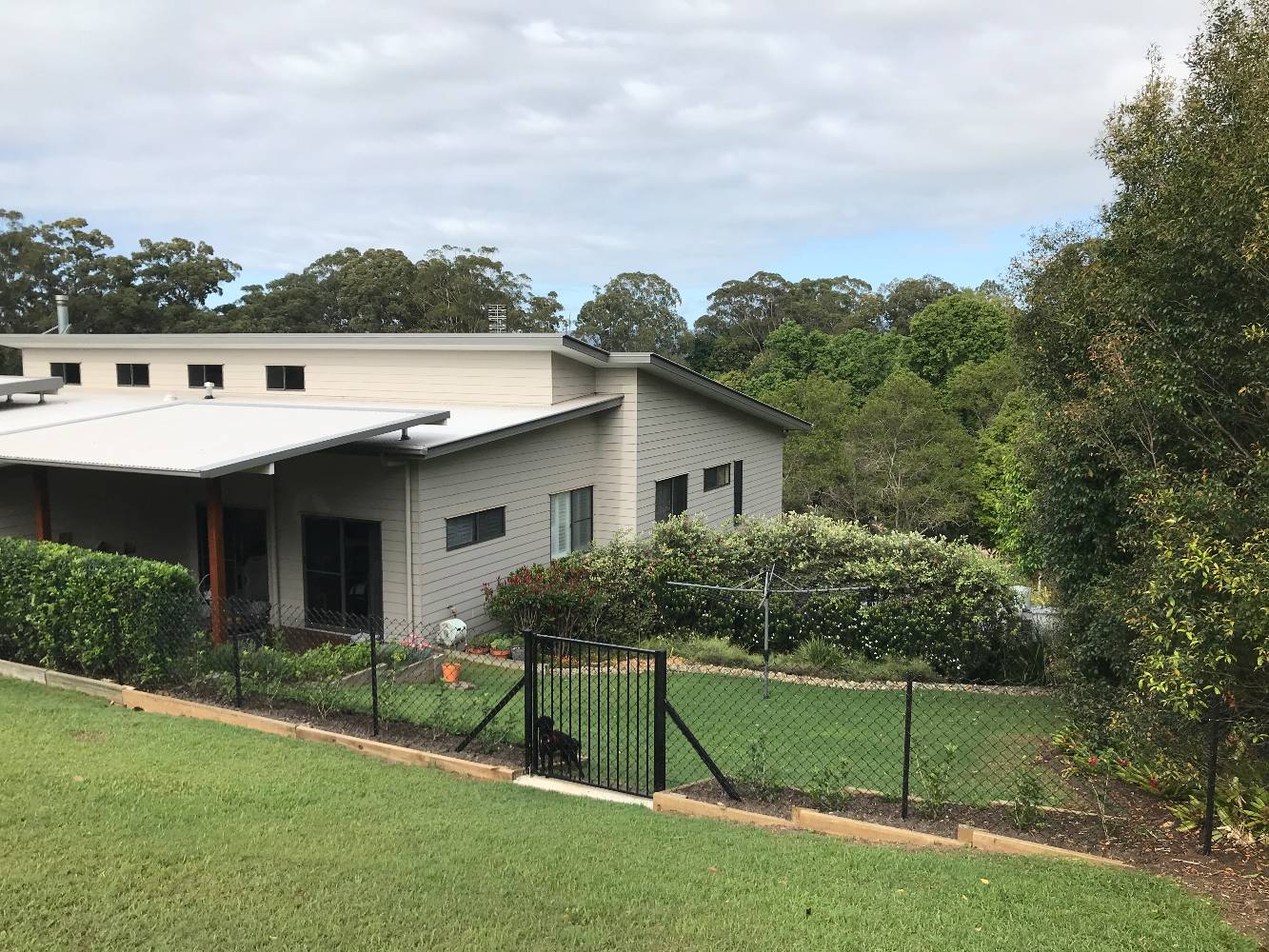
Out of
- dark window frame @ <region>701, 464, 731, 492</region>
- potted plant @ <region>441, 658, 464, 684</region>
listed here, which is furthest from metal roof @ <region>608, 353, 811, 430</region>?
potted plant @ <region>441, 658, 464, 684</region>

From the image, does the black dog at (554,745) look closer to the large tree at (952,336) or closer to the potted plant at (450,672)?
the potted plant at (450,672)

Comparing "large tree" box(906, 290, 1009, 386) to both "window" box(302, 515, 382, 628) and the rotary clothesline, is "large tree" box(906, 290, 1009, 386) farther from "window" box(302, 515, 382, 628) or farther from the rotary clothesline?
"window" box(302, 515, 382, 628)

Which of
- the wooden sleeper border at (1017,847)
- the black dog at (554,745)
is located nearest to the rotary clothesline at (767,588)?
the black dog at (554,745)

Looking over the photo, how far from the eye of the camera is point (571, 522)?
18.0 meters

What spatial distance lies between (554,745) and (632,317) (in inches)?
2538

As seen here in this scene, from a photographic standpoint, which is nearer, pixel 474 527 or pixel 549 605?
pixel 549 605

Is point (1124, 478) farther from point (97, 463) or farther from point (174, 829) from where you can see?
point (97, 463)

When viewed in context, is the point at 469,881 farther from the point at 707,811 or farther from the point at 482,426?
the point at 482,426

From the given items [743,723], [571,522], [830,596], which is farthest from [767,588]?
[571,522]

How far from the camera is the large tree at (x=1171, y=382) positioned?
679 cm

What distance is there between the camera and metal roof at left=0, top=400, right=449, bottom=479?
1205 centimetres

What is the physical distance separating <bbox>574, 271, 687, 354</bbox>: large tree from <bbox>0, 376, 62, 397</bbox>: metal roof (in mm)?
49277

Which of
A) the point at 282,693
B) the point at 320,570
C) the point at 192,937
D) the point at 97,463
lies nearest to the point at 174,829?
the point at 192,937

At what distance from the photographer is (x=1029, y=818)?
684 cm
